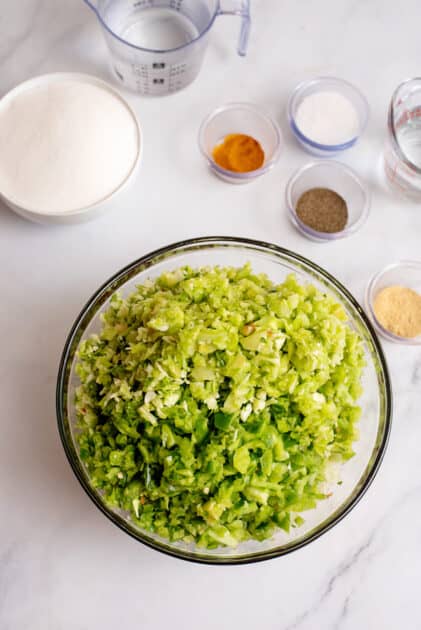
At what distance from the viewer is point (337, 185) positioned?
1714 millimetres

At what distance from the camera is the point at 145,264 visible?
1440 mm

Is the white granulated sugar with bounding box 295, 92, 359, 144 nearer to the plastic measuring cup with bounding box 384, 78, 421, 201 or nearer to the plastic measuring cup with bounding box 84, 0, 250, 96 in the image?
the plastic measuring cup with bounding box 384, 78, 421, 201

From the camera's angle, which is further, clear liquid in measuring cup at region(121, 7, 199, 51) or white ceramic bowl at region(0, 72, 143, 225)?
clear liquid in measuring cup at region(121, 7, 199, 51)

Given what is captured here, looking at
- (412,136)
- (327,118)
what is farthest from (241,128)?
(412,136)

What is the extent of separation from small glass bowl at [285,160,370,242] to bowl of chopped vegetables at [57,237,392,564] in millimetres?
422

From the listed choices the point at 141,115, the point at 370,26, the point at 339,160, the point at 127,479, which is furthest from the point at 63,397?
the point at 370,26

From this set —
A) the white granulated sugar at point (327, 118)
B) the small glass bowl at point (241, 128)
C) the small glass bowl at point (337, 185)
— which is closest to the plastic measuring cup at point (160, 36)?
the small glass bowl at point (241, 128)

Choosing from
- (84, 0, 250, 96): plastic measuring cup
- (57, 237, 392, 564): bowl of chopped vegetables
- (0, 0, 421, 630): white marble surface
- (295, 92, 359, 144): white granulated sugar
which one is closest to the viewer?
(57, 237, 392, 564): bowl of chopped vegetables

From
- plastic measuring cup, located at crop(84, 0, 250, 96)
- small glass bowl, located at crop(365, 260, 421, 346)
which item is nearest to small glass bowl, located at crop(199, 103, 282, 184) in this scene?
plastic measuring cup, located at crop(84, 0, 250, 96)

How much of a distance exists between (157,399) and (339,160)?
92 centimetres

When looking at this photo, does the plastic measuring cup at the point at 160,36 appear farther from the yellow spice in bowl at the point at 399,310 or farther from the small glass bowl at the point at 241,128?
the yellow spice in bowl at the point at 399,310

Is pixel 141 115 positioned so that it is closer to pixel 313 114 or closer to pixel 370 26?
pixel 313 114

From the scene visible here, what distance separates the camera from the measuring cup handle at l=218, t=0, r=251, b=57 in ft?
5.33

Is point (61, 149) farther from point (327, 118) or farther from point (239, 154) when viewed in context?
point (327, 118)
